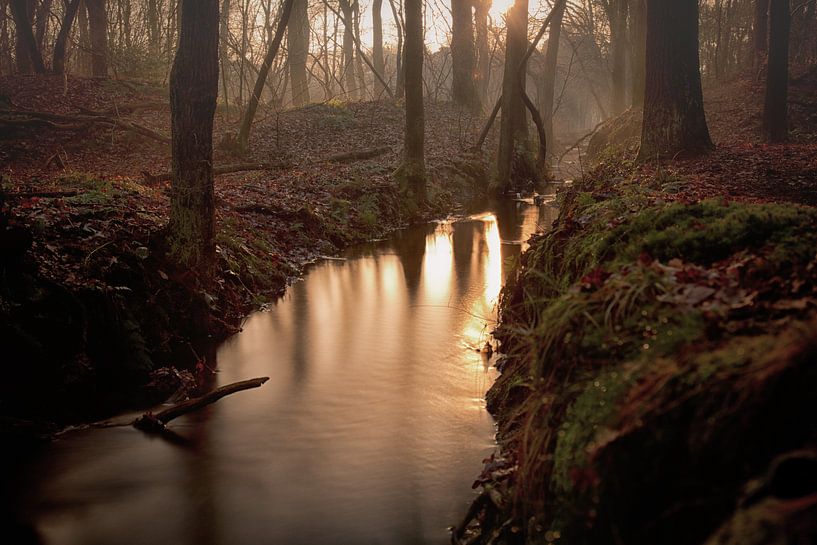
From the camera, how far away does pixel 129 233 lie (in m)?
8.11

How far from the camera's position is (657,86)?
13367mm

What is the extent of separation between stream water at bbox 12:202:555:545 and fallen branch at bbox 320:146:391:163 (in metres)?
11.9

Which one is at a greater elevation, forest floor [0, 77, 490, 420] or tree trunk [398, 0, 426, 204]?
tree trunk [398, 0, 426, 204]

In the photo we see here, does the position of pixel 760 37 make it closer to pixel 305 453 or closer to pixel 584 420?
pixel 305 453

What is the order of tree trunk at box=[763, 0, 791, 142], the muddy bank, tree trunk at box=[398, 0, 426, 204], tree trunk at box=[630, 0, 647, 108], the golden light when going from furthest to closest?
1. tree trunk at box=[630, 0, 647, 108]
2. tree trunk at box=[398, 0, 426, 204]
3. tree trunk at box=[763, 0, 791, 142]
4. the golden light
5. the muddy bank

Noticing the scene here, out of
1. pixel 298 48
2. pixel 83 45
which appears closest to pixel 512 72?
pixel 298 48

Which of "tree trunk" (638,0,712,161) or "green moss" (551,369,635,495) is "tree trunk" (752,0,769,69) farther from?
"green moss" (551,369,635,495)

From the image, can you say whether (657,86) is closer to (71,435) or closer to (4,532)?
(71,435)

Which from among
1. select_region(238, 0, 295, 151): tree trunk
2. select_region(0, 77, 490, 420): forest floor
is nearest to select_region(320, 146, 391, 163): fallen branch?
select_region(0, 77, 490, 420): forest floor

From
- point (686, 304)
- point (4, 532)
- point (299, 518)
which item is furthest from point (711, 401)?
point (4, 532)

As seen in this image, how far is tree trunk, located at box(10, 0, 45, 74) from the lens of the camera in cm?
2218

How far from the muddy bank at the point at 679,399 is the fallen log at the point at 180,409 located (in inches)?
116

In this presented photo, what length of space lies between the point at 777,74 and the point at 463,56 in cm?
1698

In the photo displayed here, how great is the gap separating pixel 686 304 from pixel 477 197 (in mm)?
19703
